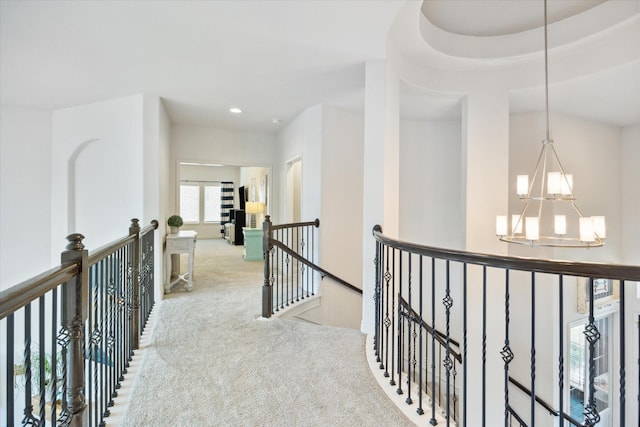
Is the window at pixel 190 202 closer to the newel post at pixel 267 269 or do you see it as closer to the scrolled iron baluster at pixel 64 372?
the newel post at pixel 267 269

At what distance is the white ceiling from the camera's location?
2.46 m

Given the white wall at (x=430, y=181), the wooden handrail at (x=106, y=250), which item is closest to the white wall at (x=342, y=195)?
Result: the white wall at (x=430, y=181)

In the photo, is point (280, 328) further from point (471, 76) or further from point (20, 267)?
point (20, 267)

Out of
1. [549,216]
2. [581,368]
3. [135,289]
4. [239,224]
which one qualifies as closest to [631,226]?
[549,216]

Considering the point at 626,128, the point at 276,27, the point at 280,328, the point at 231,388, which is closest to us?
the point at 231,388

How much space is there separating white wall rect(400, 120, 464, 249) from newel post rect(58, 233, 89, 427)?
4460 millimetres

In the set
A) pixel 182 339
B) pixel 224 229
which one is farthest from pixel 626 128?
pixel 224 229

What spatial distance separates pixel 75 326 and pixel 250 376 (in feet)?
4.17

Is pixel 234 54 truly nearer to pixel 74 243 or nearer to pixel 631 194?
pixel 74 243

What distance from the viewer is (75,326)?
4.55 feet

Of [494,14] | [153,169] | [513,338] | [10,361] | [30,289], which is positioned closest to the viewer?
[10,361]

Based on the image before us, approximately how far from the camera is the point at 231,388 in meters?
2.19

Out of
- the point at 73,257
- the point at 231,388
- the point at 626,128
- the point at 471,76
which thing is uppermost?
the point at 471,76

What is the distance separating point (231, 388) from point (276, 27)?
2636 millimetres
